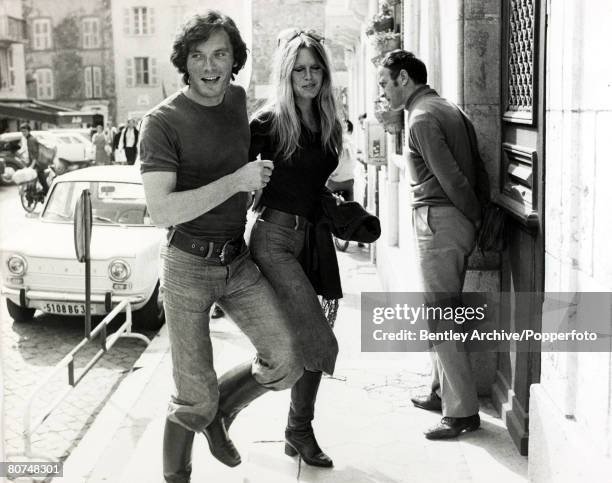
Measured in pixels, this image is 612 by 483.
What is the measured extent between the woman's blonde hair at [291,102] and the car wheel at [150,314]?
14.9 feet

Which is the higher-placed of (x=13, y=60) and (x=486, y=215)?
(x=13, y=60)

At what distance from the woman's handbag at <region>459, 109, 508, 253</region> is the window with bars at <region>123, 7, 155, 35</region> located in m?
27.1

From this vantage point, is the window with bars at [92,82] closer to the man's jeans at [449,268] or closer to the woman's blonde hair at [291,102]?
the man's jeans at [449,268]

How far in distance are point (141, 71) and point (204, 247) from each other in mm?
31146

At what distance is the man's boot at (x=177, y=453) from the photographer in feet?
12.3

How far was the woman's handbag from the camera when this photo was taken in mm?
4680

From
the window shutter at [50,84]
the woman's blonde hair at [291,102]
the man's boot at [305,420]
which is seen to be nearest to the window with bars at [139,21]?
the window shutter at [50,84]

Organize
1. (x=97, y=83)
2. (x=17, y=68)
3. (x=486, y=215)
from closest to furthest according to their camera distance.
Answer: (x=486, y=215)
(x=17, y=68)
(x=97, y=83)

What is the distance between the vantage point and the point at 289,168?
13.2 ft

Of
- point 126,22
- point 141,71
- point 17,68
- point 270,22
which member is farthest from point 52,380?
point 141,71

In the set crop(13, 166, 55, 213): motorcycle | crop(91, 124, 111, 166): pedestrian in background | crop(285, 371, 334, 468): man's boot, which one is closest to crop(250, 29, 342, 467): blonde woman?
crop(285, 371, 334, 468): man's boot

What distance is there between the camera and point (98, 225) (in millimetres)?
8812

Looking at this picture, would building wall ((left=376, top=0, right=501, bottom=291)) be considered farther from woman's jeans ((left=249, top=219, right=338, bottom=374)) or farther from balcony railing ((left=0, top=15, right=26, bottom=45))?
balcony railing ((left=0, top=15, right=26, bottom=45))

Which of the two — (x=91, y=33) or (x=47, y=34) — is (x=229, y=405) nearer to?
(x=91, y=33)
